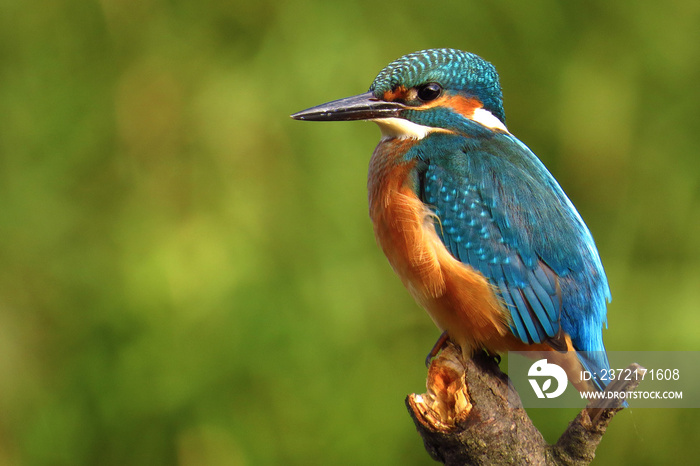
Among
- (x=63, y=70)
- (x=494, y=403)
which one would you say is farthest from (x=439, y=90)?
(x=63, y=70)

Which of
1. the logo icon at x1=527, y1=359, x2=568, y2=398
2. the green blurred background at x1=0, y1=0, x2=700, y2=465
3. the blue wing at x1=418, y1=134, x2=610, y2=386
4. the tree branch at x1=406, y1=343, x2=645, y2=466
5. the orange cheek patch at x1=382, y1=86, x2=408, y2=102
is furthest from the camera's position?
the green blurred background at x1=0, y1=0, x2=700, y2=465

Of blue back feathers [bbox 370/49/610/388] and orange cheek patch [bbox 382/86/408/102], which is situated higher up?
orange cheek patch [bbox 382/86/408/102]

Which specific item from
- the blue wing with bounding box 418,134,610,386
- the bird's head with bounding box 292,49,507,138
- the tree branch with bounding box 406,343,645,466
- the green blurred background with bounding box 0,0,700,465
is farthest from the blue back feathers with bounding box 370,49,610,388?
the green blurred background with bounding box 0,0,700,465

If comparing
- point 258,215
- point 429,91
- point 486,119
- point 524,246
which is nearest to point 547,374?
point 524,246

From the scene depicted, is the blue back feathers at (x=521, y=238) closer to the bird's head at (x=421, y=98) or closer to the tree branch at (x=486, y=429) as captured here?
the bird's head at (x=421, y=98)

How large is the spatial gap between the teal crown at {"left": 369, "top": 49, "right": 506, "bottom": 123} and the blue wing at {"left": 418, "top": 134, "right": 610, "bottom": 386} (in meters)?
0.27

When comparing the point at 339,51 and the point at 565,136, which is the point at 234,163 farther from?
the point at 565,136

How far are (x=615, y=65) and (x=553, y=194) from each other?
160cm

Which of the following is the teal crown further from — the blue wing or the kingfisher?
the blue wing

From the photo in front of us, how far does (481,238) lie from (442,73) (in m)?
0.53

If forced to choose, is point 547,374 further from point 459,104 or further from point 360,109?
point 360,109

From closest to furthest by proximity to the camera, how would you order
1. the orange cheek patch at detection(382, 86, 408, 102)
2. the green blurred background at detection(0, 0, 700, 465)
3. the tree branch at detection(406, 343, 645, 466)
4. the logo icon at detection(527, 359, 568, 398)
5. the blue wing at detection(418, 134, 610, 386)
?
the tree branch at detection(406, 343, 645, 466) → the blue wing at detection(418, 134, 610, 386) → the logo icon at detection(527, 359, 568, 398) → the orange cheek patch at detection(382, 86, 408, 102) → the green blurred background at detection(0, 0, 700, 465)

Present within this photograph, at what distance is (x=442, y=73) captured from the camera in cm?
243

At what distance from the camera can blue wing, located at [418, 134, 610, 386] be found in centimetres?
221
